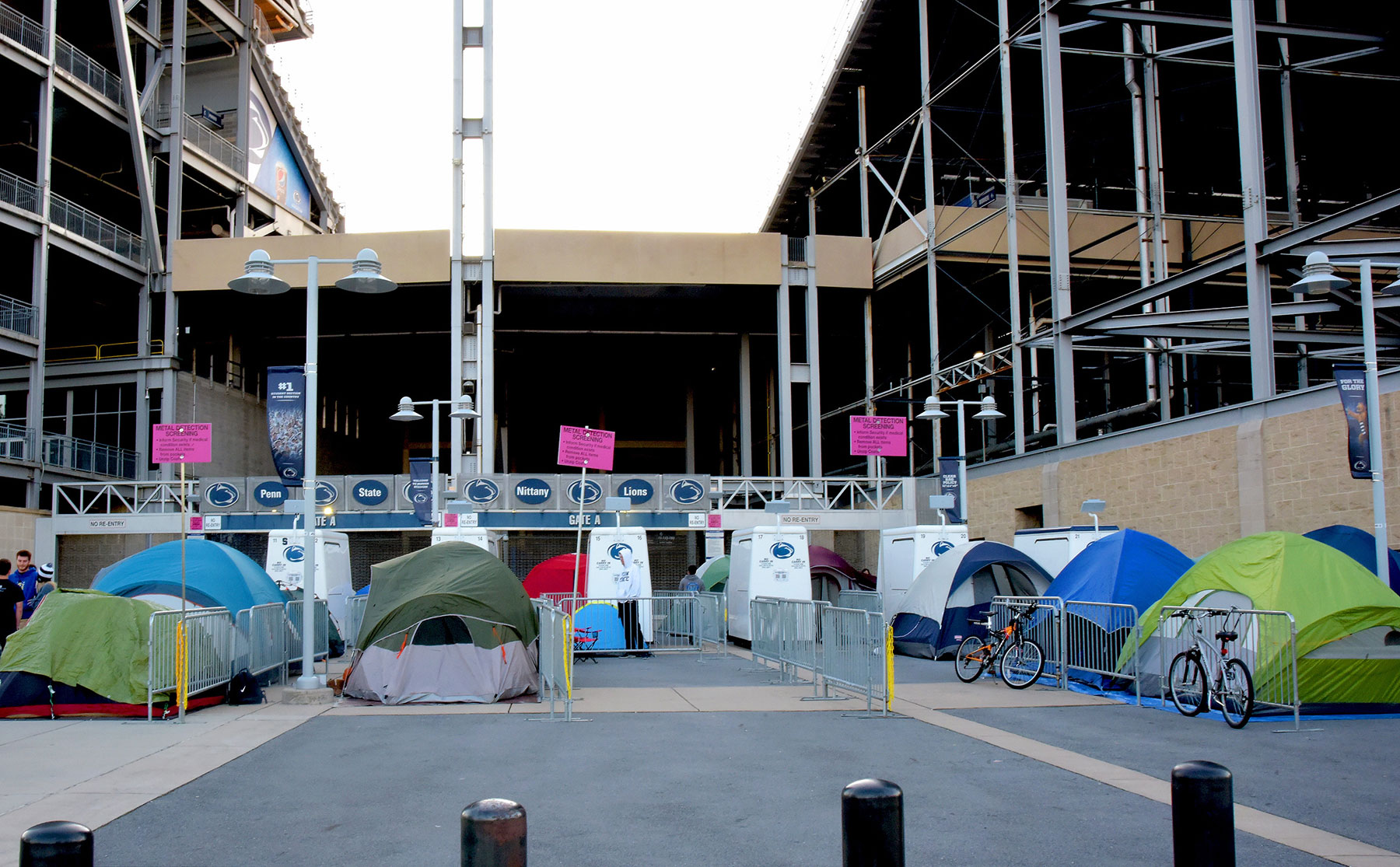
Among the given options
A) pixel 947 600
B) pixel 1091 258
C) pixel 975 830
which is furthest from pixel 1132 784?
pixel 1091 258

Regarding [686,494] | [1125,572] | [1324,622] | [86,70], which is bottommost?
[1324,622]

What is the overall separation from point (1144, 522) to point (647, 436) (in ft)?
134

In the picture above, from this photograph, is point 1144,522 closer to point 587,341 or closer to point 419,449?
point 587,341

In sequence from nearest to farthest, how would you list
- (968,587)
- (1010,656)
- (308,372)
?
1. (308,372)
2. (1010,656)
3. (968,587)

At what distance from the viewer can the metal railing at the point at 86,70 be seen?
125 ft

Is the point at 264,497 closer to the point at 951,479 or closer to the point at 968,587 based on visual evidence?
the point at 951,479

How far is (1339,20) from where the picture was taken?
108 feet

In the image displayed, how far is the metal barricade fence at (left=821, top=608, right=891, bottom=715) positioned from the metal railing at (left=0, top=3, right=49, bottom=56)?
112 ft

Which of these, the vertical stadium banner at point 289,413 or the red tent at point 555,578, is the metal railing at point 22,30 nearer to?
the red tent at point 555,578

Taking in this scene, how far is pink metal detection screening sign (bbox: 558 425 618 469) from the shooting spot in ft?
75.5

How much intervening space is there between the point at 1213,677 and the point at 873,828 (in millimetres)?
10216

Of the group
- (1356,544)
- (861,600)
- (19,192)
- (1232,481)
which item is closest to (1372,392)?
(1356,544)

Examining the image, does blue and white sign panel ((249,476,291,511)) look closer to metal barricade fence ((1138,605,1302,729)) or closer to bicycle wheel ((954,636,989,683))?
bicycle wheel ((954,636,989,683))

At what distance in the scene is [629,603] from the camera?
69.3ft
